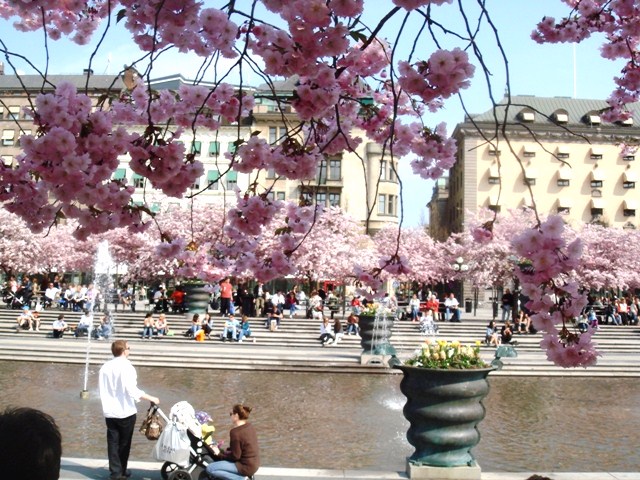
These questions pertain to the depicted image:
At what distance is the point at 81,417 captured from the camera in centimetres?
1111

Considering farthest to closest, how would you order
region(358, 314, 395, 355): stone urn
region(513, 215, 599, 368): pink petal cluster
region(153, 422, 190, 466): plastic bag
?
region(358, 314, 395, 355): stone urn, region(153, 422, 190, 466): plastic bag, region(513, 215, 599, 368): pink petal cluster

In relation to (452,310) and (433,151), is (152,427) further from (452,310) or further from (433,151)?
(452,310)

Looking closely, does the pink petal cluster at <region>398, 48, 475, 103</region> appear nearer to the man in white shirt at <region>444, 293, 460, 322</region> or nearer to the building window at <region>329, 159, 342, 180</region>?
the man in white shirt at <region>444, 293, 460, 322</region>

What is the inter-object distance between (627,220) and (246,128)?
35.0m

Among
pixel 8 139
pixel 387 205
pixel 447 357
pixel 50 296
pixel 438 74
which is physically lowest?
pixel 447 357

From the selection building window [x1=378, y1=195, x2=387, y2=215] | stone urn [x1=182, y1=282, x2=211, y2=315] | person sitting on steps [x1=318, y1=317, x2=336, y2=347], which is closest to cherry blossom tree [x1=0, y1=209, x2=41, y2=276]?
stone urn [x1=182, y1=282, x2=211, y2=315]

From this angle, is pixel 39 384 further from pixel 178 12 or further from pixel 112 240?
pixel 112 240

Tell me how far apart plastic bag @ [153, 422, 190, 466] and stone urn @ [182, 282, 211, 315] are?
859 inches

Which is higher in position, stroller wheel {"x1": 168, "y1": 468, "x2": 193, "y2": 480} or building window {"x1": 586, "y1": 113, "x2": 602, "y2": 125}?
building window {"x1": 586, "y1": 113, "x2": 602, "y2": 125}

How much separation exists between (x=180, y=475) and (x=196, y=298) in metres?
22.3

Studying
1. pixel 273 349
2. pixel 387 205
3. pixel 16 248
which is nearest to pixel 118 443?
pixel 273 349

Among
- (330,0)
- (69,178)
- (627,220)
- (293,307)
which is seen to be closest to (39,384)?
(69,178)

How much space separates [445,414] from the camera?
6.98m

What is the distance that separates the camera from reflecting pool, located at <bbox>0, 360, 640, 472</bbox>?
902 cm
